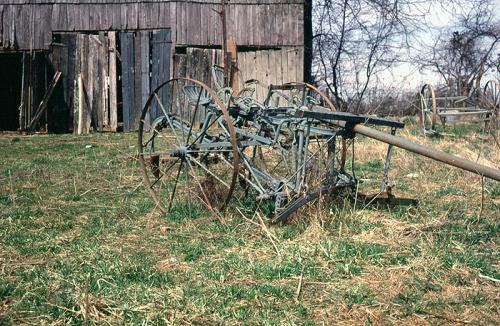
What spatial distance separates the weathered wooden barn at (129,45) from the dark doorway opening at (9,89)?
1479 mm

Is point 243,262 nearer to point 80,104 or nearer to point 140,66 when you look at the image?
point 140,66

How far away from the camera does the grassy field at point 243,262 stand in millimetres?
3105

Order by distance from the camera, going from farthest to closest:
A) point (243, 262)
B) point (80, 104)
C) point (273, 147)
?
point (80, 104), point (273, 147), point (243, 262)

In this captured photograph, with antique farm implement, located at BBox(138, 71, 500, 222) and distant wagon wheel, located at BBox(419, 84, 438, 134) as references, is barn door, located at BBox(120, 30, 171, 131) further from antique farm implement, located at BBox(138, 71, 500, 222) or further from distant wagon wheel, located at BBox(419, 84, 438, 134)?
antique farm implement, located at BBox(138, 71, 500, 222)

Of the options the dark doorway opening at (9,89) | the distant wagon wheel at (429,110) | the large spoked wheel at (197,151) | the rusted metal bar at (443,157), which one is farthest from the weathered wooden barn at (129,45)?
the rusted metal bar at (443,157)

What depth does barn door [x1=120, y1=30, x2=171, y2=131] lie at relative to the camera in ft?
47.0

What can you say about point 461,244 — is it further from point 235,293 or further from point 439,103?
point 439,103

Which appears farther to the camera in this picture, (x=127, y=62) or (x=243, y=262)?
(x=127, y=62)

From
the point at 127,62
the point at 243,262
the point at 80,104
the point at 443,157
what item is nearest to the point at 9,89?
the point at 80,104

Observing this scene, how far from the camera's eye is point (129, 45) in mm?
14336

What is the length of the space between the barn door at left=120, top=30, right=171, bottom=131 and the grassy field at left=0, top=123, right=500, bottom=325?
26.9ft

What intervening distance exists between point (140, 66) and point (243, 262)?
11.4 metres

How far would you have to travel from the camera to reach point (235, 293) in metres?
3.36

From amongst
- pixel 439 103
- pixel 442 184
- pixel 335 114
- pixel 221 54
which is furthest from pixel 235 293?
pixel 439 103
